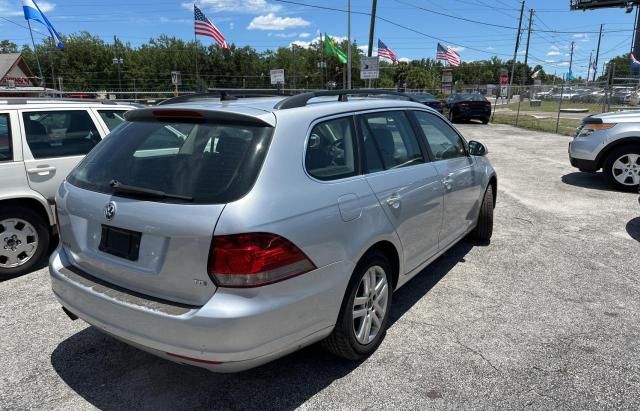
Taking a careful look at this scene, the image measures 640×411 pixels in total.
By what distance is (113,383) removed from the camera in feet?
9.64

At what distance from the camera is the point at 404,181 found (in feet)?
11.1

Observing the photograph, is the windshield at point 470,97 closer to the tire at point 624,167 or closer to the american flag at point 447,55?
the american flag at point 447,55

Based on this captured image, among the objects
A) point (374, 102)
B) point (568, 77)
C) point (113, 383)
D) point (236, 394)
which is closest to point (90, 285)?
point (113, 383)

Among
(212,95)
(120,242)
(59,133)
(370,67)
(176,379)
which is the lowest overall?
(176,379)

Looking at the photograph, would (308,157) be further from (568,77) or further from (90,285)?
(568,77)

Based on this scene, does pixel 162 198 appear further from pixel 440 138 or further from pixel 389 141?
pixel 440 138

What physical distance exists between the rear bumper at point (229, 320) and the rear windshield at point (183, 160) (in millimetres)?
522

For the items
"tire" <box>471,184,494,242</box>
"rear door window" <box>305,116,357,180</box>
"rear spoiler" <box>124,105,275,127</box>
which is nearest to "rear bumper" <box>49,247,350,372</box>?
"rear door window" <box>305,116,357,180</box>

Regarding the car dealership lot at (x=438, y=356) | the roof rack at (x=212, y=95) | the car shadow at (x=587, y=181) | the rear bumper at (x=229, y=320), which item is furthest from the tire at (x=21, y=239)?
the car shadow at (x=587, y=181)

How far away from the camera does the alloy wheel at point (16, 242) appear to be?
4.49m

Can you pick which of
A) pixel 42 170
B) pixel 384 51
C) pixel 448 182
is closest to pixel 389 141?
pixel 448 182

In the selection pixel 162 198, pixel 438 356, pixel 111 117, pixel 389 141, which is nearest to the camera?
pixel 162 198

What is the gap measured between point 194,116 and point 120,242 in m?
0.82

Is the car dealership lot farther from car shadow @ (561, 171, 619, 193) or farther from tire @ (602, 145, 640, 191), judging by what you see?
car shadow @ (561, 171, 619, 193)
